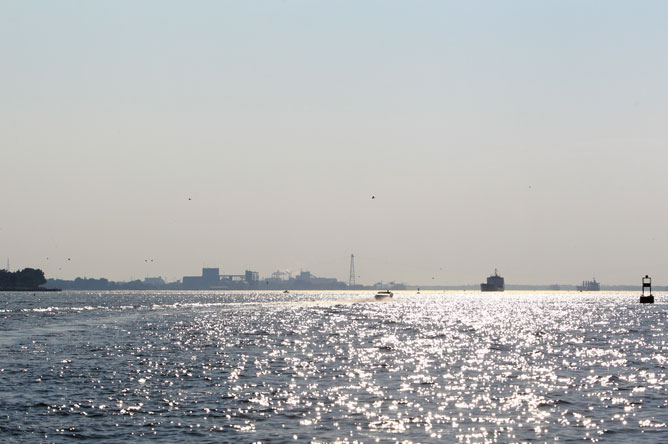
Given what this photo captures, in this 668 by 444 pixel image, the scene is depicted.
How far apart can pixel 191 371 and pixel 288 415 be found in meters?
22.2

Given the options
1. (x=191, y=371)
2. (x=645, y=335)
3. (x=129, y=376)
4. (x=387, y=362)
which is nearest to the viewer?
(x=129, y=376)

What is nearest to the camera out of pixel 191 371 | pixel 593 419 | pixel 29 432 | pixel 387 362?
pixel 29 432

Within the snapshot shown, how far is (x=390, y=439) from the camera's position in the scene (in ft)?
117

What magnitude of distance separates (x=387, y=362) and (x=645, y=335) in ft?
180

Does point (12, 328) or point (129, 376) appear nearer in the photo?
point (129, 376)

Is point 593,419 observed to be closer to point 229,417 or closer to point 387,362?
point 229,417

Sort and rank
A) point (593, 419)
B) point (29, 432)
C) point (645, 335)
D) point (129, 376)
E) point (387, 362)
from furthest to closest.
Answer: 1. point (645, 335)
2. point (387, 362)
3. point (129, 376)
4. point (593, 419)
5. point (29, 432)

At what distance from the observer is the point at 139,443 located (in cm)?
3512

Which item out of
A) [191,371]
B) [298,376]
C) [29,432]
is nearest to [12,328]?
[191,371]

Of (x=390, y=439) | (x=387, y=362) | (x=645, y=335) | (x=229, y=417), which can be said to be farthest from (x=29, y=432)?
(x=645, y=335)

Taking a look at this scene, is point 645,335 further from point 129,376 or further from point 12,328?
point 12,328

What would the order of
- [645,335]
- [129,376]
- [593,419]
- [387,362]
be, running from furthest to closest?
1. [645,335]
2. [387,362]
3. [129,376]
4. [593,419]

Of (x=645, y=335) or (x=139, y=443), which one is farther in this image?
(x=645, y=335)

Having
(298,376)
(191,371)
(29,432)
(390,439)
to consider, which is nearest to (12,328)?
(191,371)
